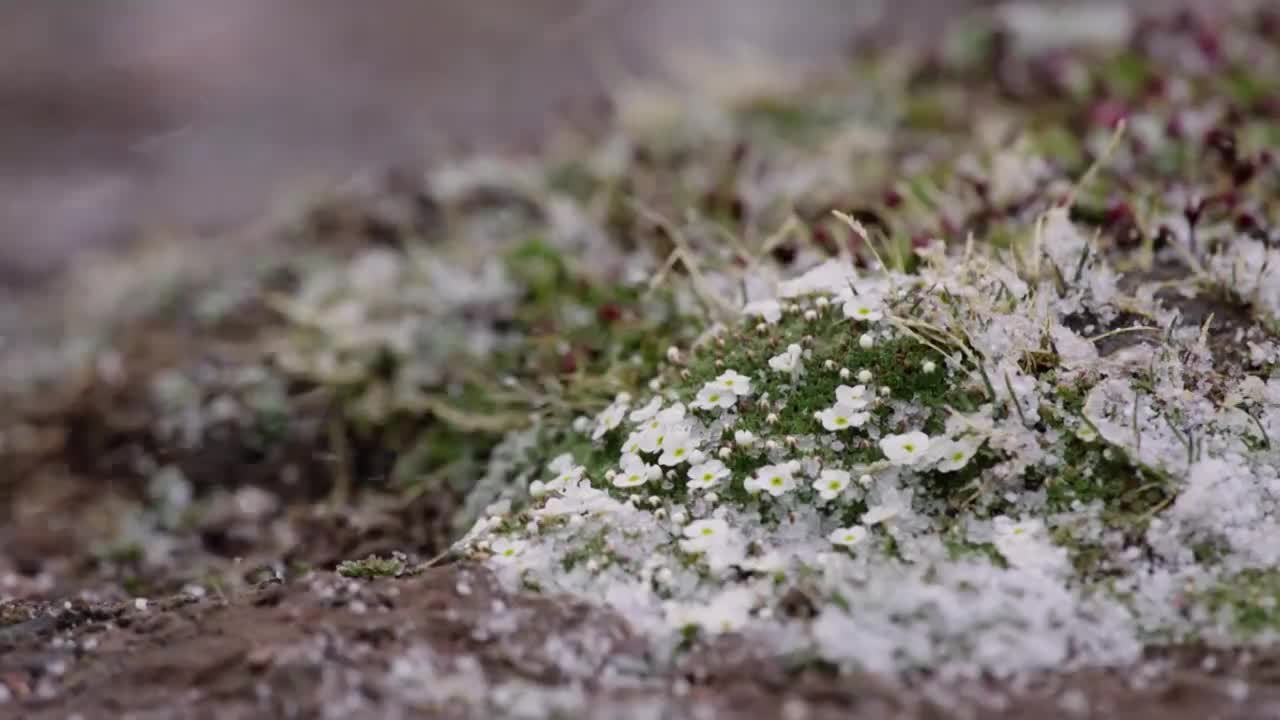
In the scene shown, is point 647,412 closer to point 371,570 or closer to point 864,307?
point 864,307

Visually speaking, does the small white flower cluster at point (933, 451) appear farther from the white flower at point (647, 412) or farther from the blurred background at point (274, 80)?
the blurred background at point (274, 80)

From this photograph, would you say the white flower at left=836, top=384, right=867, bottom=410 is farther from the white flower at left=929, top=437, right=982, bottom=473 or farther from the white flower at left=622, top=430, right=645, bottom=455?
the white flower at left=622, top=430, right=645, bottom=455

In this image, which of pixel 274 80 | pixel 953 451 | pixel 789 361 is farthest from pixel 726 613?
pixel 274 80

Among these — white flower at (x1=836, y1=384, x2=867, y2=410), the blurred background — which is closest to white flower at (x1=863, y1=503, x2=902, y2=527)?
white flower at (x1=836, y1=384, x2=867, y2=410)

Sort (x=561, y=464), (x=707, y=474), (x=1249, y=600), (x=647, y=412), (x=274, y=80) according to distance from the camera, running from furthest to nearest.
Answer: (x=274, y=80) → (x=561, y=464) → (x=647, y=412) → (x=707, y=474) → (x=1249, y=600)

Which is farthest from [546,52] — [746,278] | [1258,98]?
[746,278]

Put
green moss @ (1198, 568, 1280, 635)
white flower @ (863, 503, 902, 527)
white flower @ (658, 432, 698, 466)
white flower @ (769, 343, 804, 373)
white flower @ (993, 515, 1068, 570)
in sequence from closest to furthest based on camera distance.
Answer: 1. green moss @ (1198, 568, 1280, 635)
2. white flower @ (993, 515, 1068, 570)
3. white flower @ (863, 503, 902, 527)
4. white flower @ (658, 432, 698, 466)
5. white flower @ (769, 343, 804, 373)
